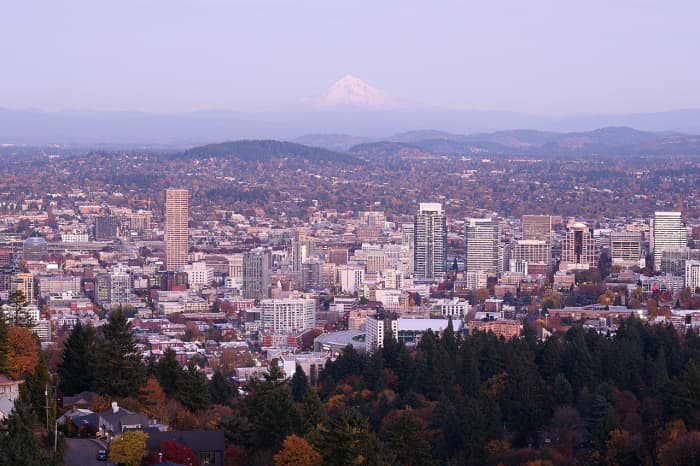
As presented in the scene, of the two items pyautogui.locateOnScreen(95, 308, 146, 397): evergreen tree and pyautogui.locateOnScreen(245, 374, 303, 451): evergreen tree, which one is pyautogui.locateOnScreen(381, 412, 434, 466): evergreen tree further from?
pyautogui.locateOnScreen(95, 308, 146, 397): evergreen tree

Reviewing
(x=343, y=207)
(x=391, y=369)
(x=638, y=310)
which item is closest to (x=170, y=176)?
(x=343, y=207)

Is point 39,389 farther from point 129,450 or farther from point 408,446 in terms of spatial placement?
point 408,446

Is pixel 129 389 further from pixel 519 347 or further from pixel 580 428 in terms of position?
pixel 519 347

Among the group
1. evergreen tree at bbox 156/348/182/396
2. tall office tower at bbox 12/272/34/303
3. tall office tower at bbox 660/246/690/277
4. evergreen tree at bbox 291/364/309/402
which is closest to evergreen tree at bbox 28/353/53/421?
evergreen tree at bbox 156/348/182/396

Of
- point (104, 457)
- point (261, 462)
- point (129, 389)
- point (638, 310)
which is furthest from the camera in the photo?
point (638, 310)

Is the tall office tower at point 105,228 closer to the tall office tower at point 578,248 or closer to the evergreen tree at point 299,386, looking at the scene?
the tall office tower at point 578,248

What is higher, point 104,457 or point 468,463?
point 104,457

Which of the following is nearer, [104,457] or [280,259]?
[104,457]
